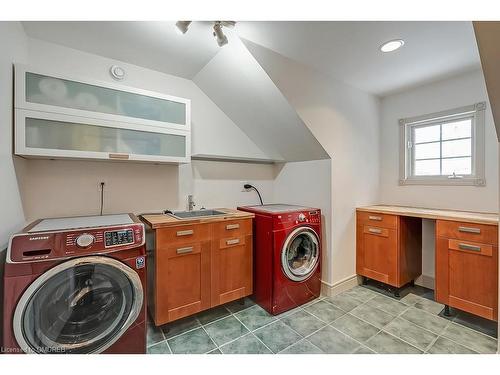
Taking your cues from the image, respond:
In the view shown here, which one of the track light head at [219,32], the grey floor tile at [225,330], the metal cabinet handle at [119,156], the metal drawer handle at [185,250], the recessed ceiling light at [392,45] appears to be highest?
the recessed ceiling light at [392,45]

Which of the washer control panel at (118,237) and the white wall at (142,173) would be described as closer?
the washer control panel at (118,237)

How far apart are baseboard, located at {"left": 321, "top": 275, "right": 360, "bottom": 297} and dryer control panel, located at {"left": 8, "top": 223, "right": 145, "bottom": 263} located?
187 cm

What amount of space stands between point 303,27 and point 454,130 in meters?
2.05

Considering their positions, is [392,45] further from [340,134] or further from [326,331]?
[326,331]

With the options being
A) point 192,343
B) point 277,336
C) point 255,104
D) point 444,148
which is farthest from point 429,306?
point 255,104

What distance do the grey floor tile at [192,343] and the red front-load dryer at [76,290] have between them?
247 mm

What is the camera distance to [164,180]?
222cm

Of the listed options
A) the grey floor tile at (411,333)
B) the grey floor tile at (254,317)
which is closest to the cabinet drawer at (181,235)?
the grey floor tile at (254,317)

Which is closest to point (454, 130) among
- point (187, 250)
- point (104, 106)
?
point (187, 250)

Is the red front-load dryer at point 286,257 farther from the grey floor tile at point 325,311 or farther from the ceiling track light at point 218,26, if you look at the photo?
the ceiling track light at point 218,26

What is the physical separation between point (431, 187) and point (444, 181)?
0.13 meters

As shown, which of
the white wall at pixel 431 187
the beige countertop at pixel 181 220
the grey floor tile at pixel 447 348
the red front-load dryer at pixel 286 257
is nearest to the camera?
the grey floor tile at pixel 447 348

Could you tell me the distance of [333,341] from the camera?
1672 mm

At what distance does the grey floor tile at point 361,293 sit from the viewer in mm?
2320
